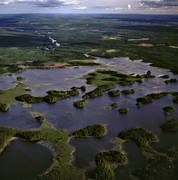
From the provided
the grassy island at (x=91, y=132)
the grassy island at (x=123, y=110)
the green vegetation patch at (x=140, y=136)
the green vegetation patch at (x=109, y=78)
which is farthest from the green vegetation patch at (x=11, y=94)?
the green vegetation patch at (x=140, y=136)

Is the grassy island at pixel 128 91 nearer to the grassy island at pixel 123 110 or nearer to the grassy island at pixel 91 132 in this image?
the grassy island at pixel 123 110

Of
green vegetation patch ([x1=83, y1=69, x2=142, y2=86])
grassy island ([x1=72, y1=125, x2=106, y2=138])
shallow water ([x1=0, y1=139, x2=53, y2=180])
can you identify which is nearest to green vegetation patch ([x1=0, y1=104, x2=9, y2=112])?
shallow water ([x1=0, y1=139, x2=53, y2=180])

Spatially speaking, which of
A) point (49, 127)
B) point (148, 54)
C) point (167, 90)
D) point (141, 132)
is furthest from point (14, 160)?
point (148, 54)

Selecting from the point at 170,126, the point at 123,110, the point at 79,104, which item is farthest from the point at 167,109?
the point at 79,104

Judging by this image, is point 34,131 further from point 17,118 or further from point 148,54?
point 148,54

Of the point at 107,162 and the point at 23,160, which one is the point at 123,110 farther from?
the point at 23,160

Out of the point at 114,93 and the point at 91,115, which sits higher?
the point at 114,93

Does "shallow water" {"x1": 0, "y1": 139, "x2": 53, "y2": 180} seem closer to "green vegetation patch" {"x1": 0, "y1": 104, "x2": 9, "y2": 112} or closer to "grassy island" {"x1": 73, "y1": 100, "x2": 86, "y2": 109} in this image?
"green vegetation patch" {"x1": 0, "y1": 104, "x2": 9, "y2": 112}
